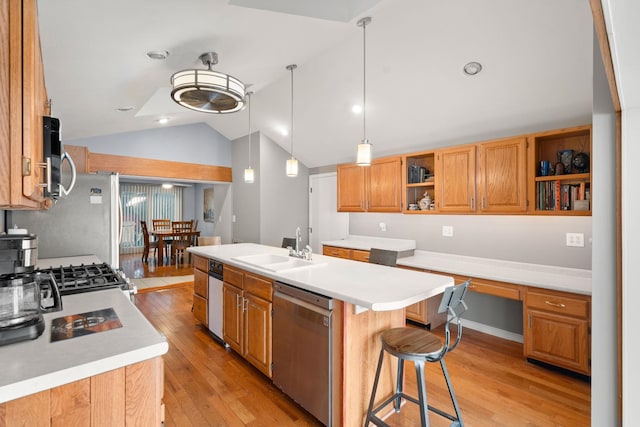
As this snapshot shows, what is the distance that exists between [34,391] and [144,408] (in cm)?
34

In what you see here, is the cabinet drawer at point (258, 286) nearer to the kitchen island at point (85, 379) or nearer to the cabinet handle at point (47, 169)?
the kitchen island at point (85, 379)

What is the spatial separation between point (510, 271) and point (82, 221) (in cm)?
425

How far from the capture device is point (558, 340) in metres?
2.56

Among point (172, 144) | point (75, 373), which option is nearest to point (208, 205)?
point (172, 144)

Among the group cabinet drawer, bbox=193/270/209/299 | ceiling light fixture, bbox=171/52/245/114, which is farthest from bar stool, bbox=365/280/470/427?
cabinet drawer, bbox=193/270/209/299

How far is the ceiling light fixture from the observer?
1903 mm

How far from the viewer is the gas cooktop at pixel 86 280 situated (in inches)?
70.3

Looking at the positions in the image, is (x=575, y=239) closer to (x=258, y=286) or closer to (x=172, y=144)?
(x=258, y=286)

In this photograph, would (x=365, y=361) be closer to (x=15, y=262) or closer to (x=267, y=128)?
(x=15, y=262)

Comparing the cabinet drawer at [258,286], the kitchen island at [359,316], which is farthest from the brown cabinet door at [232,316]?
the kitchen island at [359,316]

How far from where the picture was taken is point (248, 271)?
2.57m

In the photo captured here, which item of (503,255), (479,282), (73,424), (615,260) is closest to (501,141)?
(503,255)

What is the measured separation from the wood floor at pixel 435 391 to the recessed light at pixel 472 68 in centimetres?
262

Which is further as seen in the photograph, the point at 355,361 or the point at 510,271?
the point at 510,271
